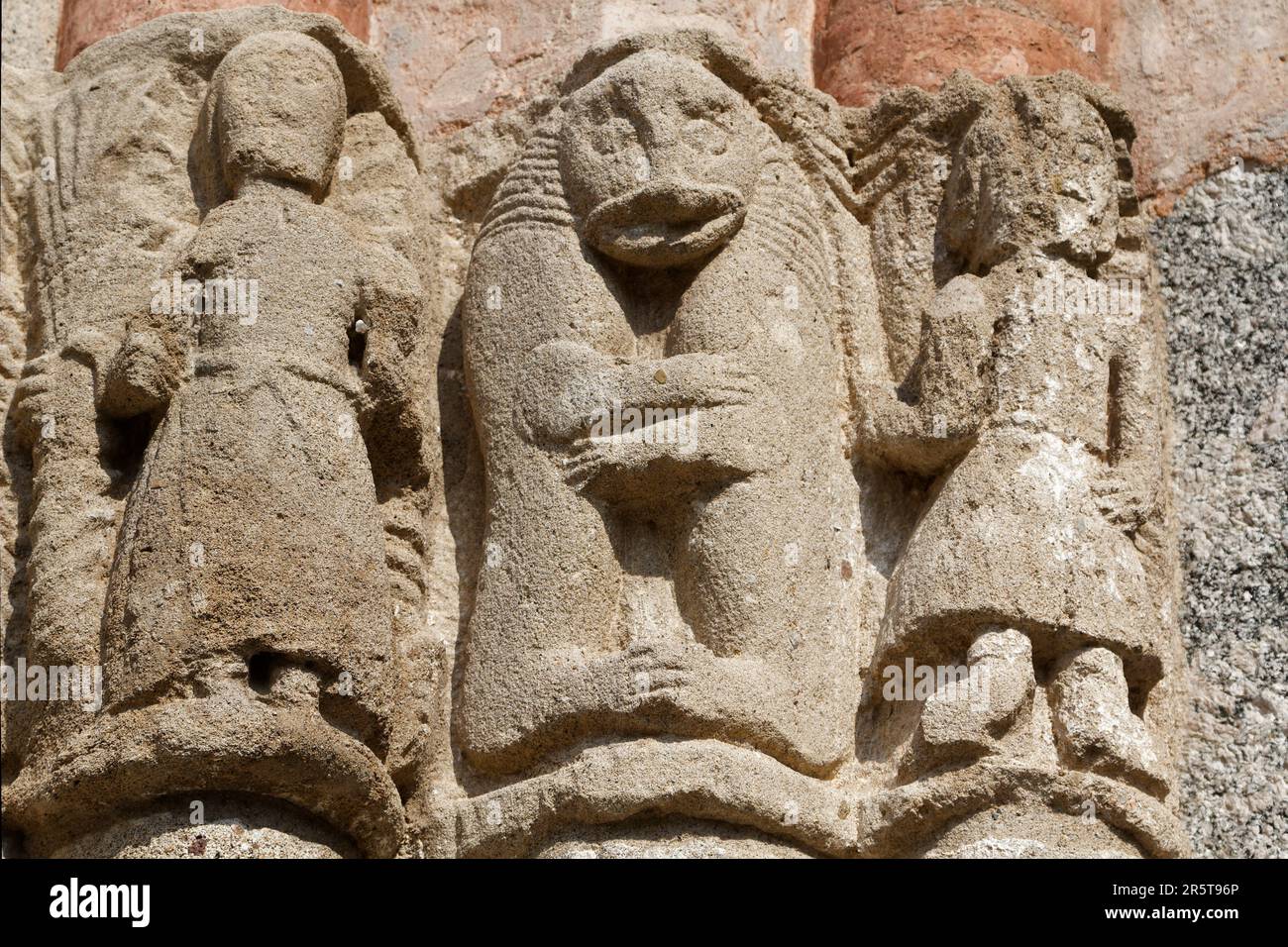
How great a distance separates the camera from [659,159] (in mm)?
5648

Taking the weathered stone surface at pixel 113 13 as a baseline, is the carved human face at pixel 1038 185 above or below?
→ below

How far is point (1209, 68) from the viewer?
6438 mm

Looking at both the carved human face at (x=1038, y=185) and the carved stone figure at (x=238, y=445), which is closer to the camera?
the carved stone figure at (x=238, y=445)

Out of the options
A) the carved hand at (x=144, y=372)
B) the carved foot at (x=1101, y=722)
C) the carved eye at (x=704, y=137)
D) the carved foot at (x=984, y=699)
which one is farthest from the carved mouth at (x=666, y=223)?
the carved foot at (x=1101, y=722)

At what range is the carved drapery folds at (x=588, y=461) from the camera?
5004 millimetres

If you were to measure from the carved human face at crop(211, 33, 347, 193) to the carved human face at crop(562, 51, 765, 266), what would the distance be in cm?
58

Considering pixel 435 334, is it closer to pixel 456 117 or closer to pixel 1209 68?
pixel 456 117

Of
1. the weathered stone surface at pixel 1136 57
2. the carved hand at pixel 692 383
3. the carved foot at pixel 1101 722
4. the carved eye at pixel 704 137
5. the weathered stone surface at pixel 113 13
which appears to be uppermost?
the weathered stone surface at pixel 113 13

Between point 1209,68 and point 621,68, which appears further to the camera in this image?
point 1209,68

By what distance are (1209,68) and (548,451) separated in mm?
2251

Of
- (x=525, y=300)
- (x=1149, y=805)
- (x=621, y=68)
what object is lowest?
(x=1149, y=805)

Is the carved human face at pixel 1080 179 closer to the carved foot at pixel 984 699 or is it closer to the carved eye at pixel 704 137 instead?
the carved eye at pixel 704 137

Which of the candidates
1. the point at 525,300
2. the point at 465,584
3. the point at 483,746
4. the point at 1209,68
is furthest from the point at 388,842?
the point at 1209,68

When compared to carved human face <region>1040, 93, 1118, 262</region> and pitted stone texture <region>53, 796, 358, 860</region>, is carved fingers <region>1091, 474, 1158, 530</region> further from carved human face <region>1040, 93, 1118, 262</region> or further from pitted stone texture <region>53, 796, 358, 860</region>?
pitted stone texture <region>53, 796, 358, 860</region>
